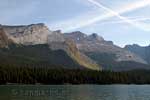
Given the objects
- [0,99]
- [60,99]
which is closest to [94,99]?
[60,99]

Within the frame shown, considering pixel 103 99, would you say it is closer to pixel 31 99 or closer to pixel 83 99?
pixel 83 99

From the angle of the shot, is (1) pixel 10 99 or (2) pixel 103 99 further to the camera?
(2) pixel 103 99

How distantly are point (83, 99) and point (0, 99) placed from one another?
26.7 metres

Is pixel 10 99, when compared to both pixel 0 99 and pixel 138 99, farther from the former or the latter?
pixel 138 99

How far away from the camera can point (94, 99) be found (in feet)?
396

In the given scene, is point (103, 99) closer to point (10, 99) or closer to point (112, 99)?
point (112, 99)

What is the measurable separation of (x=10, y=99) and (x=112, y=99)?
33944 mm

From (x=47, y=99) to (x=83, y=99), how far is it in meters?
12.0

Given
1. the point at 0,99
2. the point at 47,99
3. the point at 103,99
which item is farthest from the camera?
the point at 103,99

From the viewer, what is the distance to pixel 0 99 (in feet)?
350

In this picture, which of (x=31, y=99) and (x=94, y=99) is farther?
(x=94, y=99)

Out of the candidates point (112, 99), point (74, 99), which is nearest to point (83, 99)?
point (74, 99)

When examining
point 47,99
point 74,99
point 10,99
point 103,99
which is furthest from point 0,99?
point 103,99

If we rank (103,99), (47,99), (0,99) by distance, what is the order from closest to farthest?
(0,99), (47,99), (103,99)
